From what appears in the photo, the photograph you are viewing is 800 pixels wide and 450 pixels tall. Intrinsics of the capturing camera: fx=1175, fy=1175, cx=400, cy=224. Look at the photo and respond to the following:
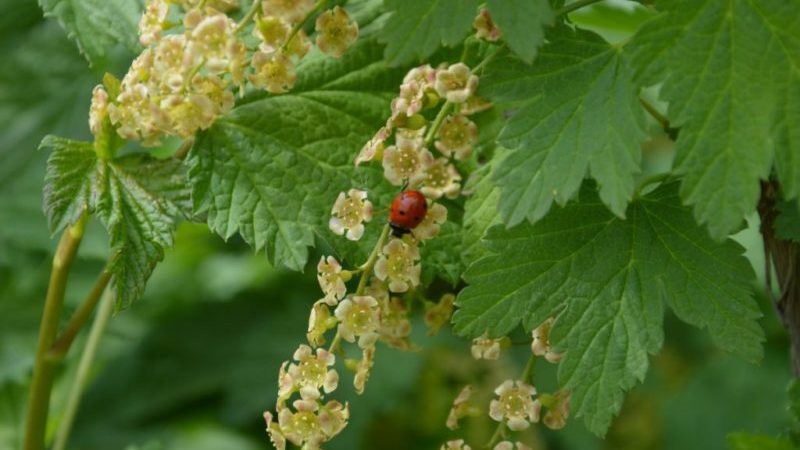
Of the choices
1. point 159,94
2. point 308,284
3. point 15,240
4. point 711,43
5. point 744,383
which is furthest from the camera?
point 744,383

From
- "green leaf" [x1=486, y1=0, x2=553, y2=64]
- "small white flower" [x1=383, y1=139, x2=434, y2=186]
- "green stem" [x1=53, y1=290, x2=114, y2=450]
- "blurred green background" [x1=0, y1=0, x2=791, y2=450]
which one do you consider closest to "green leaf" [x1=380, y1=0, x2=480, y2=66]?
"green leaf" [x1=486, y1=0, x2=553, y2=64]

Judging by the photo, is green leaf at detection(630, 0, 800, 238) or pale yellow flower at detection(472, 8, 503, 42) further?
pale yellow flower at detection(472, 8, 503, 42)

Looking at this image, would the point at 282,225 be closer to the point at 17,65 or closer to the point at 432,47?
the point at 432,47

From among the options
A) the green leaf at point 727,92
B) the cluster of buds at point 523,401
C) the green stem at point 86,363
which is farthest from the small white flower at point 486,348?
the green stem at point 86,363

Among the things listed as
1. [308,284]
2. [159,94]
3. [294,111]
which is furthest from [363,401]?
[159,94]

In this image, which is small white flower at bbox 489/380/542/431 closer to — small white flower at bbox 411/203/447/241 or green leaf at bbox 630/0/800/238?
small white flower at bbox 411/203/447/241

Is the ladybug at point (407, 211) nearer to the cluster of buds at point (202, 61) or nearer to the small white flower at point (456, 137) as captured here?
the small white flower at point (456, 137)
